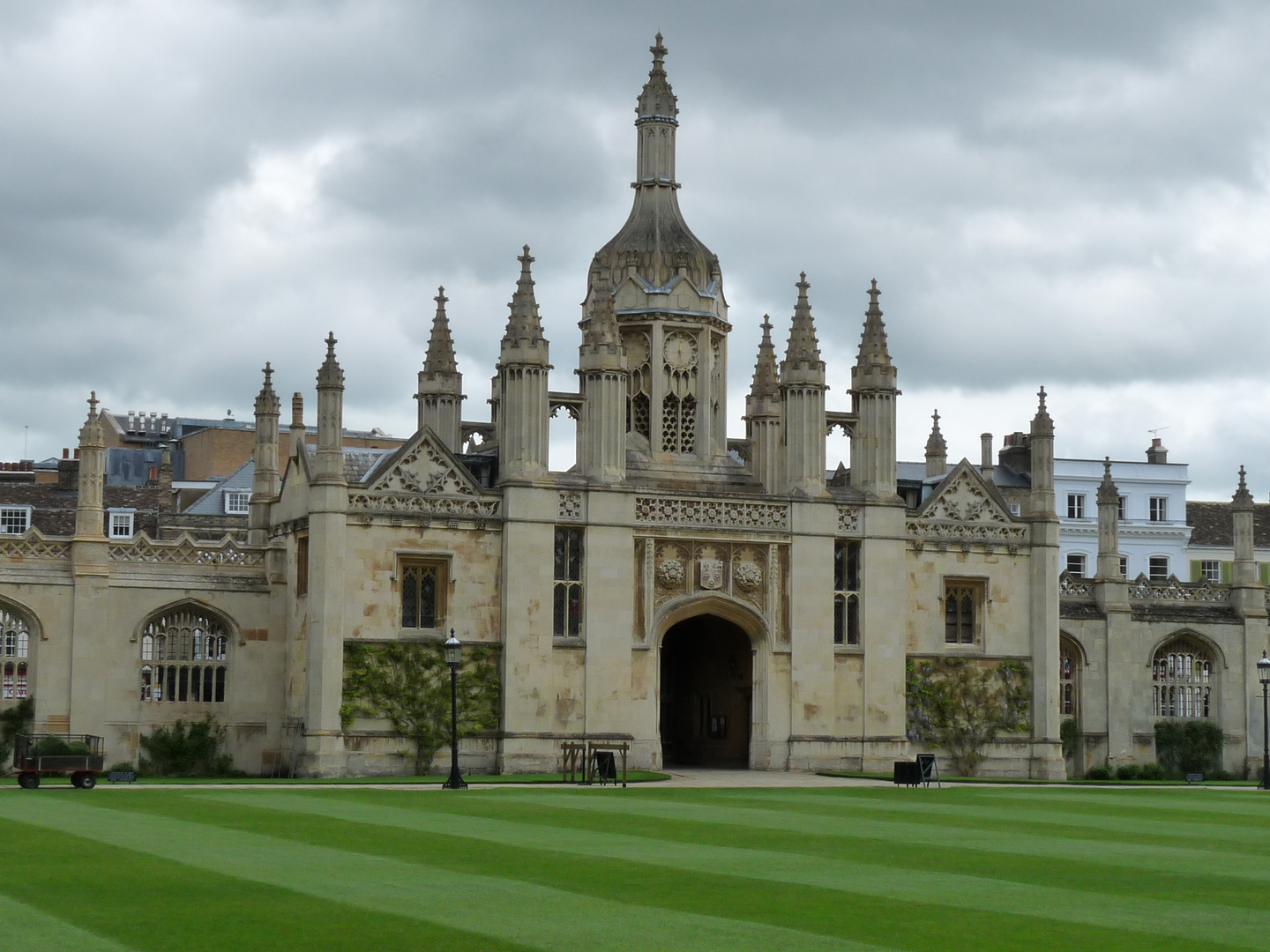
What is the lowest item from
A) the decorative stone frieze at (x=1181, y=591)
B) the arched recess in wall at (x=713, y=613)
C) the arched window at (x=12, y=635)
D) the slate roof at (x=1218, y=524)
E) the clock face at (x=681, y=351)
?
the arched window at (x=12, y=635)

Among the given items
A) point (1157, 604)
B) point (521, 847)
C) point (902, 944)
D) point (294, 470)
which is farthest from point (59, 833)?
point (1157, 604)

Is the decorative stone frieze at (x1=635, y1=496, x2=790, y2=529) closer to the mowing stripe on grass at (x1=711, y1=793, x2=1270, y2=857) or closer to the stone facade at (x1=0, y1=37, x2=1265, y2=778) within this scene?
the stone facade at (x1=0, y1=37, x2=1265, y2=778)

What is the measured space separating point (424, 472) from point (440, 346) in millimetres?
6392

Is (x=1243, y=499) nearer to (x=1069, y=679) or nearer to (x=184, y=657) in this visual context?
(x=1069, y=679)

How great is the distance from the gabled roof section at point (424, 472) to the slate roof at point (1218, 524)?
146ft

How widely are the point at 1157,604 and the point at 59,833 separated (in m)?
39.9

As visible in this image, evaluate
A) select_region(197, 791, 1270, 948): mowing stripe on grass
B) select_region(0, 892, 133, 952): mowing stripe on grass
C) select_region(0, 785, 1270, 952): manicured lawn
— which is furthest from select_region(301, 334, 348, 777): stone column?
select_region(0, 892, 133, 952): mowing stripe on grass

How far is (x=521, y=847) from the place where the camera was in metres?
22.7

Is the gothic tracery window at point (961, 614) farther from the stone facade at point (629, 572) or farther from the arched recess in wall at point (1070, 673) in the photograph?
the arched recess in wall at point (1070, 673)

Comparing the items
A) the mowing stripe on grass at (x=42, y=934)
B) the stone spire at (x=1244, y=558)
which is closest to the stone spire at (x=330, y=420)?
the stone spire at (x=1244, y=558)

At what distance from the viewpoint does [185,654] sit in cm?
4806

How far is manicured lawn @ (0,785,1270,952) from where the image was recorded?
15.7m

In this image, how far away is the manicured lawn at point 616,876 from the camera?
1573cm

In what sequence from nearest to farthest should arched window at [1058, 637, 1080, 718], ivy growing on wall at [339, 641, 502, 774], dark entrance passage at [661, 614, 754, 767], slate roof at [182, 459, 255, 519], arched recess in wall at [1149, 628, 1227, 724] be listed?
ivy growing on wall at [339, 641, 502, 774], dark entrance passage at [661, 614, 754, 767], arched window at [1058, 637, 1080, 718], arched recess in wall at [1149, 628, 1227, 724], slate roof at [182, 459, 255, 519]
